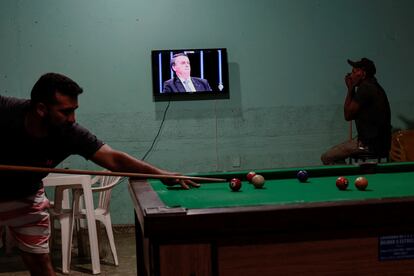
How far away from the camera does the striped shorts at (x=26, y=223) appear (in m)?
3.03

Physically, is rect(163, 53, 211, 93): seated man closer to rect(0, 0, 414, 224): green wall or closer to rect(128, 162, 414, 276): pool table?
rect(0, 0, 414, 224): green wall

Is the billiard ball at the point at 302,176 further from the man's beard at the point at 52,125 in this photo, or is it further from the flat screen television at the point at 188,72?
the flat screen television at the point at 188,72

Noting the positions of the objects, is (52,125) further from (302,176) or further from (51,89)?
(302,176)

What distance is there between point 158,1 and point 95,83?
3.39 feet

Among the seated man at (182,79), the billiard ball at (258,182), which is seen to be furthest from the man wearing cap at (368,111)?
the billiard ball at (258,182)

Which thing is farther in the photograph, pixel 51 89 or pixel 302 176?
pixel 302 176

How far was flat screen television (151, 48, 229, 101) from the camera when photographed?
231 inches

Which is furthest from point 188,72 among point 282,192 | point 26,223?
point 282,192

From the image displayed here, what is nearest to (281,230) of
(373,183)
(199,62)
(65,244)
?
(373,183)

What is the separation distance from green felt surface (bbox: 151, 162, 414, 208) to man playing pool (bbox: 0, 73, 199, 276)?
19cm

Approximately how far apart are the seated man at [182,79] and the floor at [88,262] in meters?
1.54

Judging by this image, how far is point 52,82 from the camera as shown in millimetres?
2840

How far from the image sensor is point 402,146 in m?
6.03

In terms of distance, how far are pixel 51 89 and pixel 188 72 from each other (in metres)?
3.13
